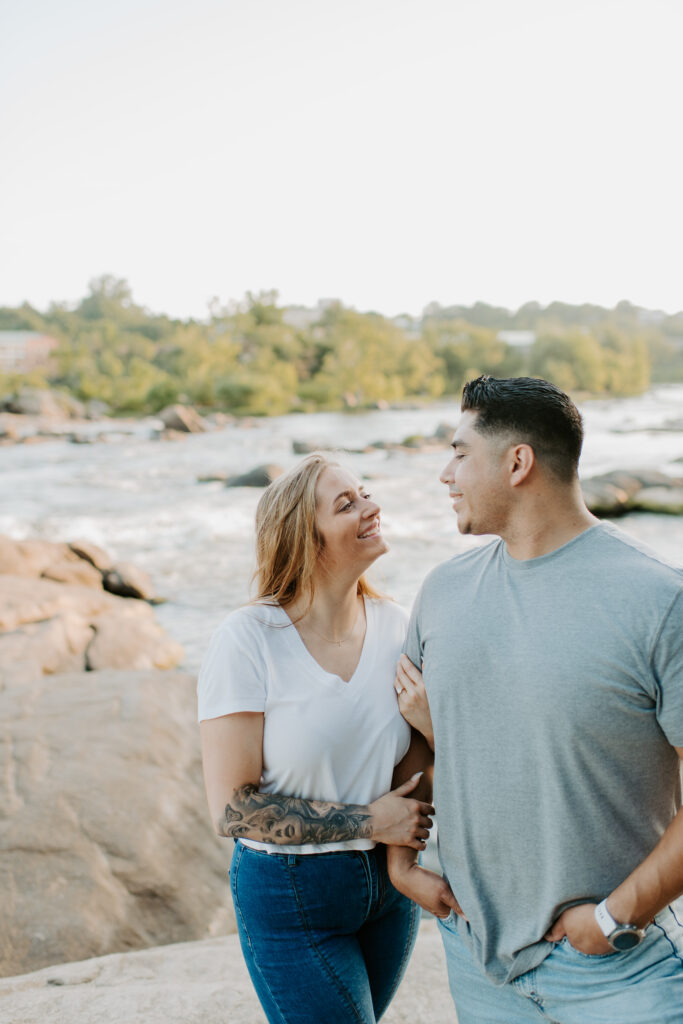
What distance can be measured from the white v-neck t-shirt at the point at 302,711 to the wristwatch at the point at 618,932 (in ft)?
1.65

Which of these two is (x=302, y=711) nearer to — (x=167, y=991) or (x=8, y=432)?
(x=167, y=991)

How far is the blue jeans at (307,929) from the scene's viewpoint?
1.70m

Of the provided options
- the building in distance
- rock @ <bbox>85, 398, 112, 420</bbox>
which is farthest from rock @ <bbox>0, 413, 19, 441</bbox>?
the building in distance

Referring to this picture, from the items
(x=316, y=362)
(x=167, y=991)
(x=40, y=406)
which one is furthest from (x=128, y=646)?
(x=316, y=362)

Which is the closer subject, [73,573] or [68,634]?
[68,634]

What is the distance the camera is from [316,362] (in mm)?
63969

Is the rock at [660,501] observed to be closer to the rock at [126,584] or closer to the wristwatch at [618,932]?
the rock at [126,584]

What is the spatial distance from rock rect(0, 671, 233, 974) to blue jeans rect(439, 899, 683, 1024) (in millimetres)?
1954

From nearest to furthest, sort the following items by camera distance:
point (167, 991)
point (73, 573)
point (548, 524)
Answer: point (548, 524) → point (167, 991) → point (73, 573)

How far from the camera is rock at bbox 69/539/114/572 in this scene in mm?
11609

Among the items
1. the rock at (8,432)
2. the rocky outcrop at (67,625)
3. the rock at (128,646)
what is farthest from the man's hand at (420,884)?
the rock at (8,432)

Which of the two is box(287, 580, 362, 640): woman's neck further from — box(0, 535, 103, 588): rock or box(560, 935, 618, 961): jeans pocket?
box(0, 535, 103, 588): rock

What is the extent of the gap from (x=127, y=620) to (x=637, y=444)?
24.3m

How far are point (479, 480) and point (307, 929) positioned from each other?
3.18 ft
